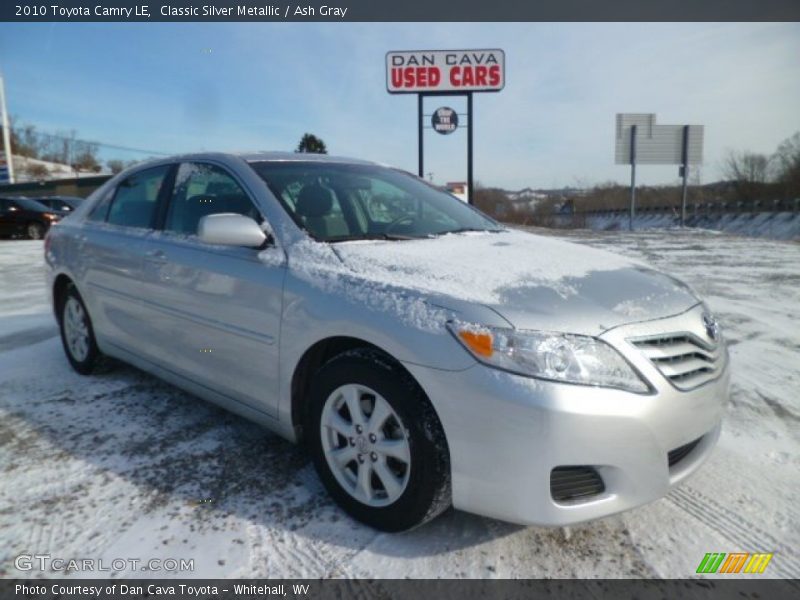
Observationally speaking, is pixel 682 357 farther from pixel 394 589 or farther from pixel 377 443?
pixel 394 589

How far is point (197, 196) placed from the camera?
304cm

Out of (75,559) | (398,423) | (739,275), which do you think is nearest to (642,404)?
(398,423)

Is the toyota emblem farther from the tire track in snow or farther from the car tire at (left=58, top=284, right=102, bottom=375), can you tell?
the car tire at (left=58, top=284, right=102, bottom=375)

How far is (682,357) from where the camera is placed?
6.34ft

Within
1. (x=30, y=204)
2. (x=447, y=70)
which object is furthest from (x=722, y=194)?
(x=30, y=204)

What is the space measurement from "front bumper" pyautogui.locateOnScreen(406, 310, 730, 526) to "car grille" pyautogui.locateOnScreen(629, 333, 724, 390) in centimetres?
6

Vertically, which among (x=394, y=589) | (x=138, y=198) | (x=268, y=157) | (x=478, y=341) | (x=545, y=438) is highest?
(x=268, y=157)

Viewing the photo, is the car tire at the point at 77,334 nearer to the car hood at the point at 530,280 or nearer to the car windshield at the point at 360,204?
the car windshield at the point at 360,204

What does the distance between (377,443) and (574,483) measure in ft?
2.36

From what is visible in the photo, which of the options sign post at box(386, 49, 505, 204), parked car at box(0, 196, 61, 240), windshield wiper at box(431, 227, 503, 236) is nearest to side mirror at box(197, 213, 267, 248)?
windshield wiper at box(431, 227, 503, 236)

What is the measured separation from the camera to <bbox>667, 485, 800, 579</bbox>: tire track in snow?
6.19 feet

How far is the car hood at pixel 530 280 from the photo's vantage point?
1827 mm

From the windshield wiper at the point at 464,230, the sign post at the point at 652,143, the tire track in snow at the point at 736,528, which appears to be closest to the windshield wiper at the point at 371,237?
the windshield wiper at the point at 464,230

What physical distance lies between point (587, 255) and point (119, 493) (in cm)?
242
